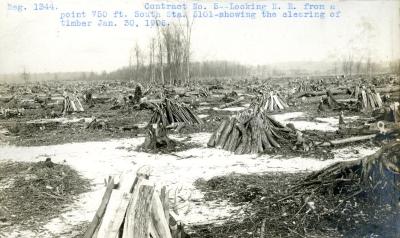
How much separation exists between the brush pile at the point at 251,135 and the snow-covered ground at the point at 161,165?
0.37 m

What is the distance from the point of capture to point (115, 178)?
4.02 m

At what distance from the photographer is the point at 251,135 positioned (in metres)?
9.81

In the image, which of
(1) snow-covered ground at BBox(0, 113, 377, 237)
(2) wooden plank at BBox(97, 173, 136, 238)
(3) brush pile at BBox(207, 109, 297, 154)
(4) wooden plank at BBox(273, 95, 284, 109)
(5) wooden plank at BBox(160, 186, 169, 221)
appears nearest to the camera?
(2) wooden plank at BBox(97, 173, 136, 238)

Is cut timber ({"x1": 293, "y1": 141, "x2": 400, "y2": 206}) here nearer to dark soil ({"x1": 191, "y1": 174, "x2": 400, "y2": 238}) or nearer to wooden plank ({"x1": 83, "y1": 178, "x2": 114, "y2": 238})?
dark soil ({"x1": 191, "y1": 174, "x2": 400, "y2": 238})

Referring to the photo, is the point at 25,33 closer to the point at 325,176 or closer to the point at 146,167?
the point at 146,167

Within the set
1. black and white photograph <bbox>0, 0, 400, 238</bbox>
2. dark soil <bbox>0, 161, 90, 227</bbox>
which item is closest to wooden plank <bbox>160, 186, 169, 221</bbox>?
black and white photograph <bbox>0, 0, 400, 238</bbox>

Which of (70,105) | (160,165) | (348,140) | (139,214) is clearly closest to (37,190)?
(160,165)

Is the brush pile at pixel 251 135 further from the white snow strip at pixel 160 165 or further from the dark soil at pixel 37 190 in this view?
the dark soil at pixel 37 190

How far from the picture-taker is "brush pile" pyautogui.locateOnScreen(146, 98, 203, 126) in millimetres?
13195

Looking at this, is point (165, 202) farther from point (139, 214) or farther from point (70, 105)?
point (70, 105)

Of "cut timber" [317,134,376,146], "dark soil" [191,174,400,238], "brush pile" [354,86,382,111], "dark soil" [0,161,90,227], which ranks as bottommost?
"dark soil" [0,161,90,227]

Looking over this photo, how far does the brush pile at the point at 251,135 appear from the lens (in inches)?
380

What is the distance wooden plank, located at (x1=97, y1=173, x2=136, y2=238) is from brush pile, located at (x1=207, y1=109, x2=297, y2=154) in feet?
19.1

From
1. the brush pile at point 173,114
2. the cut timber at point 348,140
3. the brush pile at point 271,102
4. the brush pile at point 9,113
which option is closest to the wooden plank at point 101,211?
the cut timber at point 348,140
